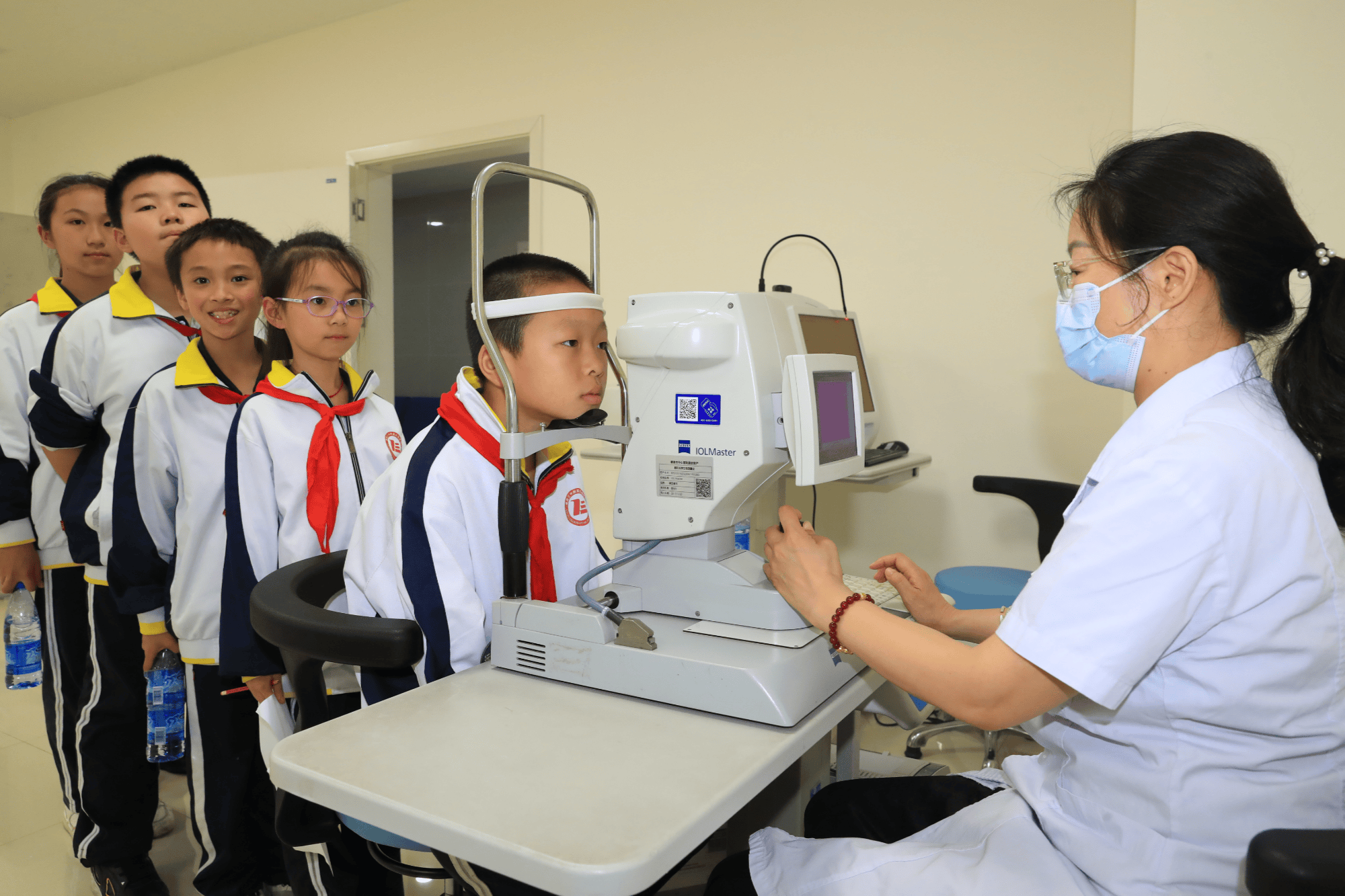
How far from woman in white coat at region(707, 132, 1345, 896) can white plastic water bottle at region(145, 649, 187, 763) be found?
52.0 inches

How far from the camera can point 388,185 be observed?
13.0 feet

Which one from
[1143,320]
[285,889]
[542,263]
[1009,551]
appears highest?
[542,263]

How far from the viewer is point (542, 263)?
1.31 meters

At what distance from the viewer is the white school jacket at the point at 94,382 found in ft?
5.78

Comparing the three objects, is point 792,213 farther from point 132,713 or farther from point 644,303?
point 132,713

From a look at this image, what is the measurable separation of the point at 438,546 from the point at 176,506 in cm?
92

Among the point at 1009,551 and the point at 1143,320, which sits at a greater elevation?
the point at 1143,320

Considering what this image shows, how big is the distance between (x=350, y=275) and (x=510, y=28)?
217 cm

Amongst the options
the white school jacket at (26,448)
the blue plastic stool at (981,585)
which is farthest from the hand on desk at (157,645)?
the blue plastic stool at (981,585)

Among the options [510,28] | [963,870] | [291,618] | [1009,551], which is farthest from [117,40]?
[963,870]

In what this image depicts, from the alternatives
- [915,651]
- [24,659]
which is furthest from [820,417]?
[24,659]

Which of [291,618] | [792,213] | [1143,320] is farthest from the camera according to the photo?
[792,213]

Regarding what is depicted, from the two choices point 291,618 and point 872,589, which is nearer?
point 291,618

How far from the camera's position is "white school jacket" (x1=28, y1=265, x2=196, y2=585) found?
69.4 inches
